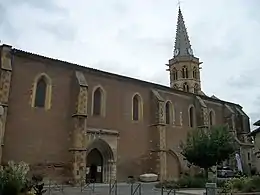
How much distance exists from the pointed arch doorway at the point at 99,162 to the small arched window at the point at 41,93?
5.86 m

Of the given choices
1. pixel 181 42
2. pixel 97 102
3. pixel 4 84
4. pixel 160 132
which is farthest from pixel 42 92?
pixel 181 42

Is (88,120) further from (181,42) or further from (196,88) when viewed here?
(181,42)

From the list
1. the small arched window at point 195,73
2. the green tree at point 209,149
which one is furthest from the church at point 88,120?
the small arched window at point 195,73

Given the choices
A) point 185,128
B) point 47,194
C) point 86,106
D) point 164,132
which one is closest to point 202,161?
point 164,132

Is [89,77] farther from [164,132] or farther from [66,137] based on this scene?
[164,132]

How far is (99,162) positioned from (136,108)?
6785mm

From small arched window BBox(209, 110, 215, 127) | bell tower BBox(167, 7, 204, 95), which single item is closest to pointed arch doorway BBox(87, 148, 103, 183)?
small arched window BBox(209, 110, 215, 127)

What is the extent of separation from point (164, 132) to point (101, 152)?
23.0ft

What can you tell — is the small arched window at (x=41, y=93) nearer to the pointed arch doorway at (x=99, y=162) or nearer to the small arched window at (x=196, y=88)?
the pointed arch doorway at (x=99, y=162)

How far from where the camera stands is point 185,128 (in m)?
36.4

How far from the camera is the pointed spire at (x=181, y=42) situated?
64.4 meters

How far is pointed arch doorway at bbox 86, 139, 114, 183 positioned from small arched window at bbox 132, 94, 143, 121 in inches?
185

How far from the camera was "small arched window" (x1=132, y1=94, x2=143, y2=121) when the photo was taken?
32291 mm

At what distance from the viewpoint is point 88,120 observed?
28422mm
